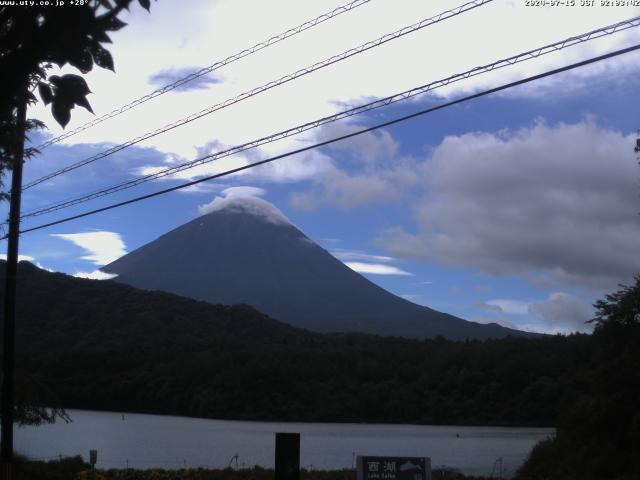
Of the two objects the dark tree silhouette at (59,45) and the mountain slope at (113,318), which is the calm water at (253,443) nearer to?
the mountain slope at (113,318)

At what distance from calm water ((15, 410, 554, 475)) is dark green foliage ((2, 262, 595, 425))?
3.05 m

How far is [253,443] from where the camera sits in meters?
52.2

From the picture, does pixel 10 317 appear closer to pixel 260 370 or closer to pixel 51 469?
pixel 51 469

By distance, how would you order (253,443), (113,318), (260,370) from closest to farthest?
1. (253,443)
2. (260,370)
3. (113,318)

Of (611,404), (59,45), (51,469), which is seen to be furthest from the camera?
(611,404)

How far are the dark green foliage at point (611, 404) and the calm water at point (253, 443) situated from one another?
9121 millimetres

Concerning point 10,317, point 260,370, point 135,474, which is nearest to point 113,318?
point 260,370

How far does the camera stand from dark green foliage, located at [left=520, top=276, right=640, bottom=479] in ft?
86.1

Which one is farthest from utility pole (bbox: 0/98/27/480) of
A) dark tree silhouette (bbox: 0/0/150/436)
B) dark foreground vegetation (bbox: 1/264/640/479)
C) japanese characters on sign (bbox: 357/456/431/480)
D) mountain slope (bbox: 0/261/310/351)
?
dark foreground vegetation (bbox: 1/264/640/479)

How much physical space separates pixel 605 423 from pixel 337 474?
30.0 feet

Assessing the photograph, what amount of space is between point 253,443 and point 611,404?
29.9 meters

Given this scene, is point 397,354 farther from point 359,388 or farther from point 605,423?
point 605,423

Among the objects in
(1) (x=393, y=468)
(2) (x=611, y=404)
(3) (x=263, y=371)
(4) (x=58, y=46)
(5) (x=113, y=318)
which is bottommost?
(1) (x=393, y=468)

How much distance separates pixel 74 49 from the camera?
4.11 meters
